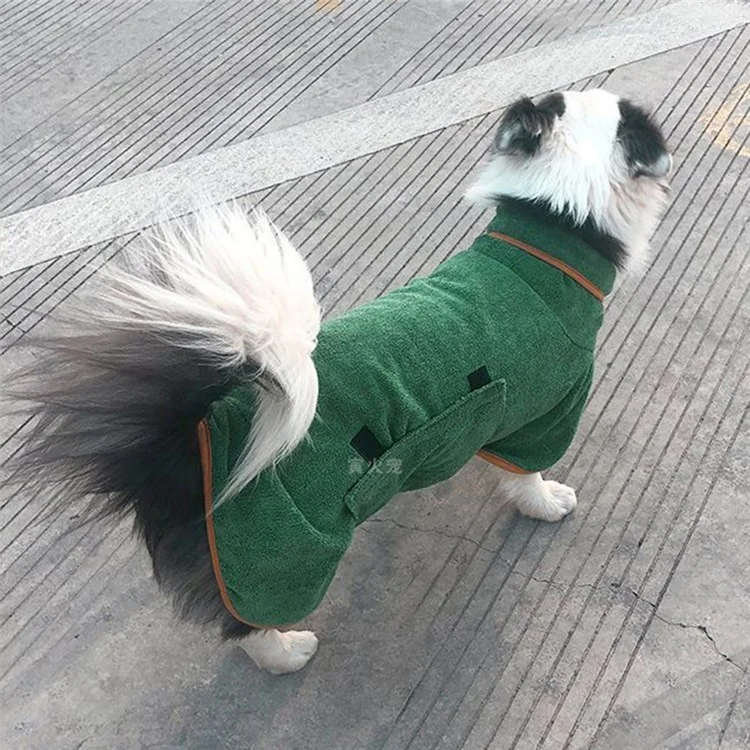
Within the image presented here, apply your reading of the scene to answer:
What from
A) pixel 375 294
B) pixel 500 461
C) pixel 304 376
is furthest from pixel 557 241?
pixel 375 294

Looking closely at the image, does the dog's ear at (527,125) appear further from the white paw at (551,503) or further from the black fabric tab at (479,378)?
the white paw at (551,503)

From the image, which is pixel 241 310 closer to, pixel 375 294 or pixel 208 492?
pixel 208 492

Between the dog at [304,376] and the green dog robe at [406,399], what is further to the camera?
the green dog robe at [406,399]

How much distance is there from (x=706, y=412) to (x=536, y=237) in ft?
3.39

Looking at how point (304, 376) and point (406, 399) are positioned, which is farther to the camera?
point (406, 399)

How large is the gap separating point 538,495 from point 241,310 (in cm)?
125

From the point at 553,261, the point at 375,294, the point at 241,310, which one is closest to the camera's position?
the point at 241,310

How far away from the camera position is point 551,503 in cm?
247

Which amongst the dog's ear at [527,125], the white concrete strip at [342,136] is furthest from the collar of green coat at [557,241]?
the white concrete strip at [342,136]

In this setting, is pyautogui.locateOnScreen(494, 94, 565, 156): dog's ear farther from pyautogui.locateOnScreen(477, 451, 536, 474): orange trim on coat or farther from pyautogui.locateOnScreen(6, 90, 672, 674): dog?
pyautogui.locateOnScreen(477, 451, 536, 474): orange trim on coat

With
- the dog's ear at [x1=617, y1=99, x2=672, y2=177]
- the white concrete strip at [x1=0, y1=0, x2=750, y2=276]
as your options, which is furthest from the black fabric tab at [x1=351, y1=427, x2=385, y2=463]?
the white concrete strip at [x1=0, y1=0, x2=750, y2=276]

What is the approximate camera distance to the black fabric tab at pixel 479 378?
1.89m

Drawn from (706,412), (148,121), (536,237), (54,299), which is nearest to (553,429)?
(536,237)

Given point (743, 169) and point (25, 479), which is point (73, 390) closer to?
point (25, 479)
